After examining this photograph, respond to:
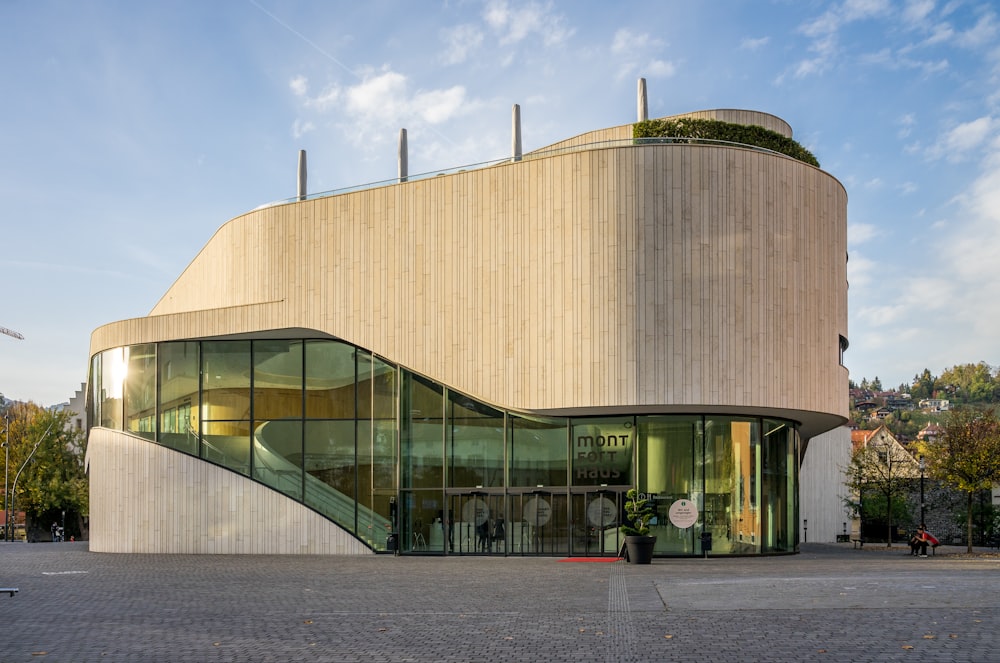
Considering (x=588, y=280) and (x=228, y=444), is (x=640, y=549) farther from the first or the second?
(x=228, y=444)

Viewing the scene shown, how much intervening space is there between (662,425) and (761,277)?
5.71m

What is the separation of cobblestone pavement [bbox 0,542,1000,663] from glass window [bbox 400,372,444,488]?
821cm

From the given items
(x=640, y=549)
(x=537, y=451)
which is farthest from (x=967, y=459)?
(x=640, y=549)

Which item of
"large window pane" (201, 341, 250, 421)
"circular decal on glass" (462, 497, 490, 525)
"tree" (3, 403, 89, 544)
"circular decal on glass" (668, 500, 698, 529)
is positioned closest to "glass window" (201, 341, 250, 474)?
"large window pane" (201, 341, 250, 421)

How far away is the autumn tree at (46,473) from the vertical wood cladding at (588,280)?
147 feet

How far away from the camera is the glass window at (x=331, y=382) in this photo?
122ft

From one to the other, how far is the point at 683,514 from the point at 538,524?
4.83 meters

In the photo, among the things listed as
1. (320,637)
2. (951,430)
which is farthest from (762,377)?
(320,637)

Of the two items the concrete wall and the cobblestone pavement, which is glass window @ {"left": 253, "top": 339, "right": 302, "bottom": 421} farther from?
the concrete wall

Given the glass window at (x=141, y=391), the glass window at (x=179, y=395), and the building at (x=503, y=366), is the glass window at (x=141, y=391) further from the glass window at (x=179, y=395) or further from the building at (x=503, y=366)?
the glass window at (x=179, y=395)

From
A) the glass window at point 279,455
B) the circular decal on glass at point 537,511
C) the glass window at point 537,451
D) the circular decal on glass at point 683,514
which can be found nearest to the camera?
the circular decal on glass at point 683,514

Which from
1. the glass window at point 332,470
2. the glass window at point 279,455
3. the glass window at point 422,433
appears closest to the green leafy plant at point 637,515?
the glass window at point 422,433

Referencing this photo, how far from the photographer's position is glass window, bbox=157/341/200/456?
37.4 meters

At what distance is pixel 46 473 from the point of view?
77.4 m
